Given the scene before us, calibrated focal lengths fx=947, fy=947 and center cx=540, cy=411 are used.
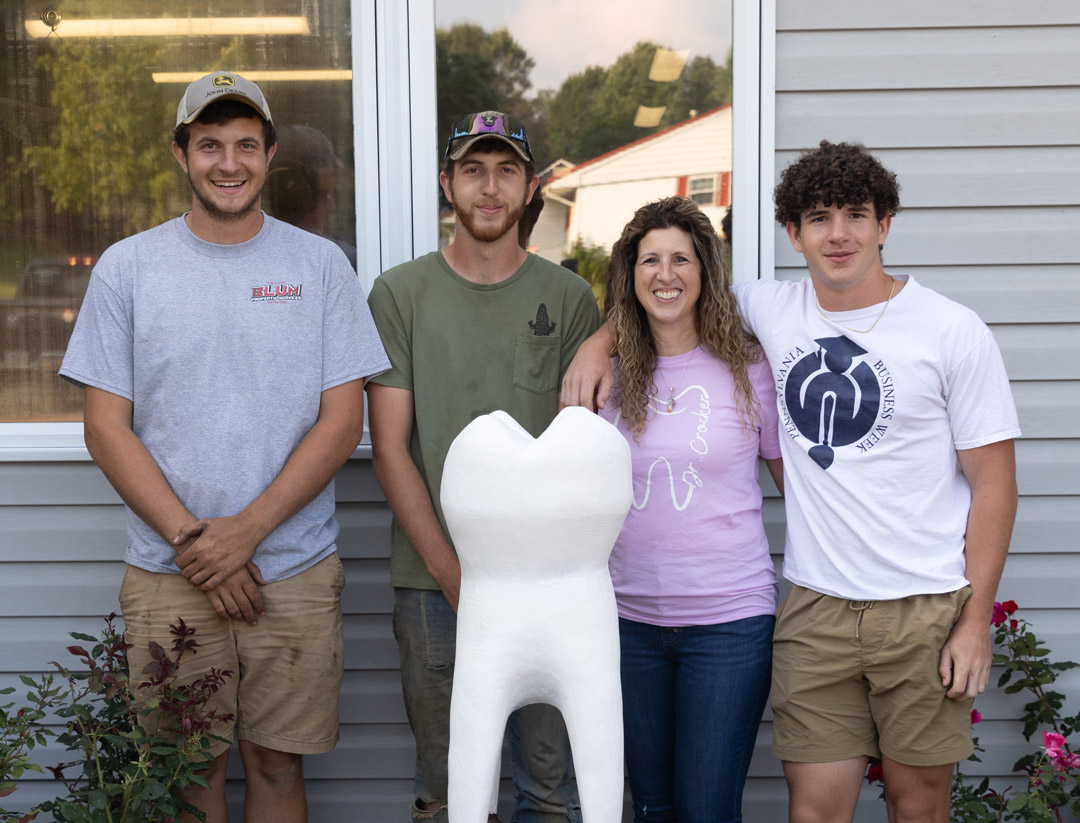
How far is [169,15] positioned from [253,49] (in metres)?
0.29

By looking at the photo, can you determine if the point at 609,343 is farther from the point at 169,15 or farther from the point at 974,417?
the point at 169,15

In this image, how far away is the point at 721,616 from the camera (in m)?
2.13

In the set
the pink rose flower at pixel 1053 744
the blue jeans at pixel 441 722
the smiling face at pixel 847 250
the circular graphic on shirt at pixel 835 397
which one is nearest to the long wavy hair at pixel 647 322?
the circular graphic on shirt at pixel 835 397

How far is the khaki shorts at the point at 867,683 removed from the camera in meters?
2.03

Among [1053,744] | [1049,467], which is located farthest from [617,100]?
[1053,744]

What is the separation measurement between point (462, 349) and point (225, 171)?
0.71m

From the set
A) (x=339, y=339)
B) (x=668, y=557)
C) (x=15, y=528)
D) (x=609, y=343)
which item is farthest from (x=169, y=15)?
(x=668, y=557)

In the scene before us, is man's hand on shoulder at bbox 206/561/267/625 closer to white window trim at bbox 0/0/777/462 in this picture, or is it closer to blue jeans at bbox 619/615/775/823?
white window trim at bbox 0/0/777/462

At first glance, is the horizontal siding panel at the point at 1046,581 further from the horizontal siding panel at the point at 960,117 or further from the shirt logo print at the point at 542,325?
the shirt logo print at the point at 542,325

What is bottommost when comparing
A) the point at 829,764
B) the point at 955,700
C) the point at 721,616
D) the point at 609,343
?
the point at 829,764

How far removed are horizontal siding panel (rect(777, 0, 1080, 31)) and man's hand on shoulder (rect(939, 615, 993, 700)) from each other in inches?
72.5

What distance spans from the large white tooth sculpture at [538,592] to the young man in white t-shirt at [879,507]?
437mm

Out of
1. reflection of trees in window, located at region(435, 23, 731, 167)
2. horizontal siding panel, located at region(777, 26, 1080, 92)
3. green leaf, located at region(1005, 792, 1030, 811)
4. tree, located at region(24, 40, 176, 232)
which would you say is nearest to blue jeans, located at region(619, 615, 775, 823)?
green leaf, located at region(1005, 792, 1030, 811)

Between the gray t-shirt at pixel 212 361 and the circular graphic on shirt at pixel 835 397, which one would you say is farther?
the gray t-shirt at pixel 212 361
